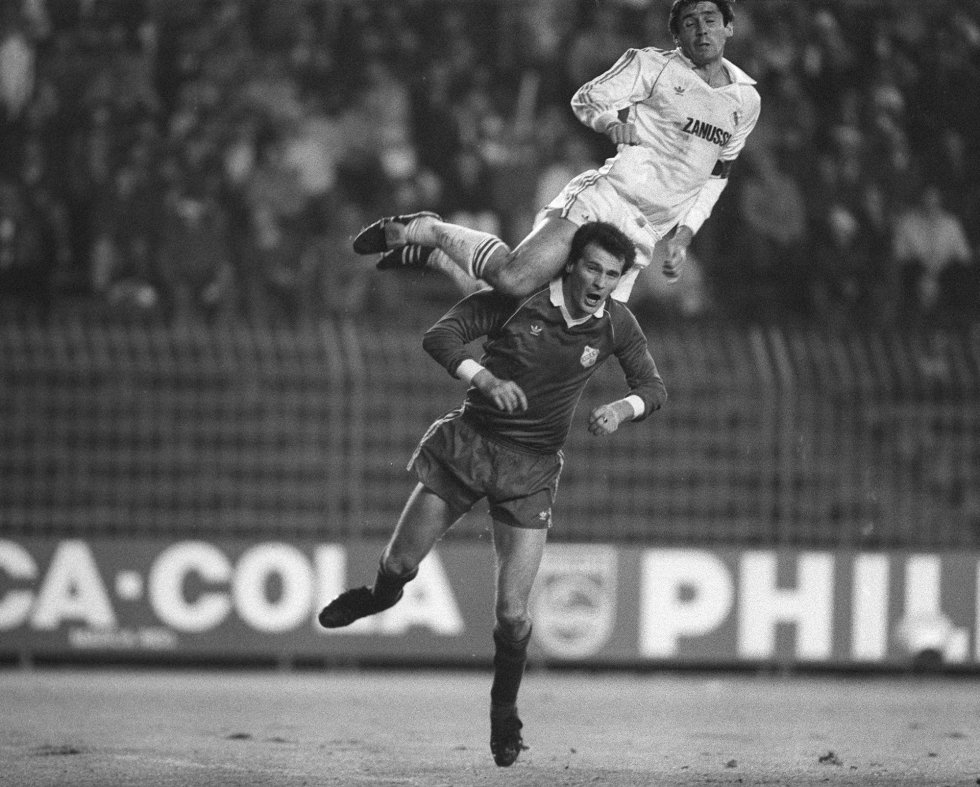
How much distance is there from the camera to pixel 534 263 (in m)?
7.21

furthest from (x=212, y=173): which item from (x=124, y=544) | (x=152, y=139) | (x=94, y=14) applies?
(x=124, y=544)

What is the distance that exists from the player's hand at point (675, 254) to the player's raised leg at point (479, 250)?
64cm

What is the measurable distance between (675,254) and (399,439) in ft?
14.3

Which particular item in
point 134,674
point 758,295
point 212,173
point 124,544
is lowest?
point 134,674

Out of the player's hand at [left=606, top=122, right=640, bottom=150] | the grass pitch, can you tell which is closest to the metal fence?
the grass pitch

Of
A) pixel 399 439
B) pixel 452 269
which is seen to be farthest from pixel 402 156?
pixel 452 269

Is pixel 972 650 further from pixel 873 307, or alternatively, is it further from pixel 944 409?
pixel 873 307

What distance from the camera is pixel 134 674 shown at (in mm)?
11586

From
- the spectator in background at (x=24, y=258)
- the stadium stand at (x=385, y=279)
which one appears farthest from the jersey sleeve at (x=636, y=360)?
the spectator in background at (x=24, y=258)

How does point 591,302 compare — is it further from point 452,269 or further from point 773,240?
point 773,240

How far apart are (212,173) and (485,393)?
6.61 m

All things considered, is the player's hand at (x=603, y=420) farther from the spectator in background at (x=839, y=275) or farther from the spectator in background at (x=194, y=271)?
the spectator in background at (x=839, y=275)

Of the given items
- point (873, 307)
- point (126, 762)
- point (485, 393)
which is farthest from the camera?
point (873, 307)

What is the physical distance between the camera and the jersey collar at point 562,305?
286 inches
